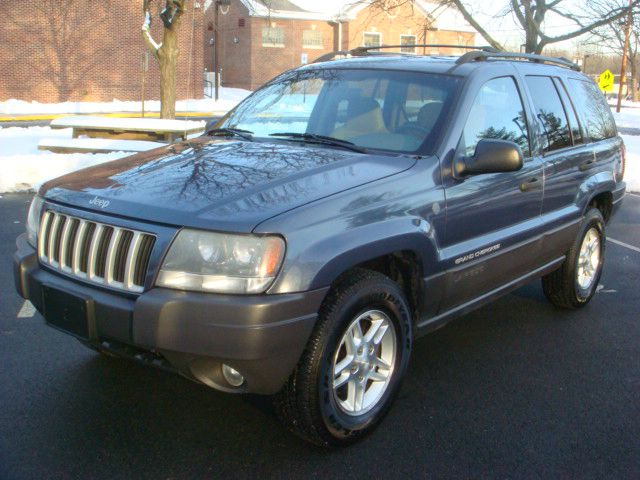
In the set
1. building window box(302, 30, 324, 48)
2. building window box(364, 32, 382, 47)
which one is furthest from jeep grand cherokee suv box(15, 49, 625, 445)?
building window box(364, 32, 382, 47)

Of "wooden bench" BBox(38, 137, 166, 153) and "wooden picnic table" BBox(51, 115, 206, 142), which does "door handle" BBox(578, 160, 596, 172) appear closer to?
"wooden bench" BBox(38, 137, 166, 153)

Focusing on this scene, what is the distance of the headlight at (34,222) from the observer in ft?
11.5

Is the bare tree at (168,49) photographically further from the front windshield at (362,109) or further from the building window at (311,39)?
the building window at (311,39)

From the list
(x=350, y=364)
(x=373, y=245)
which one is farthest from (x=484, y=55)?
(x=350, y=364)

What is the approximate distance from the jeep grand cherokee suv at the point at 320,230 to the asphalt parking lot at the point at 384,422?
27cm

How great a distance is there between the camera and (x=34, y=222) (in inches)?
140

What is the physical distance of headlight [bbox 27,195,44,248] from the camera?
3.52m

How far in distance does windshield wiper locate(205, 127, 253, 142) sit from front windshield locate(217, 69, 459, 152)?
1.7 inches

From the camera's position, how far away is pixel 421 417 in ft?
12.0

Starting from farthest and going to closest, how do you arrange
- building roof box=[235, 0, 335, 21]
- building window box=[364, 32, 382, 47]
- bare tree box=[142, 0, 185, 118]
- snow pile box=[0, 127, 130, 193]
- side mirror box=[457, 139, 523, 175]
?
building window box=[364, 32, 382, 47] → building roof box=[235, 0, 335, 21] → bare tree box=[142, 0, 185, 118] → snow pile box=[0, 127, 130, 193] → side mirror box=[457, 139, 523, 175]

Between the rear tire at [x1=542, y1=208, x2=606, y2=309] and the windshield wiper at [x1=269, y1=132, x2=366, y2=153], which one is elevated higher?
the windshield wiper at [x1=269, y1=132, x2=366, y2=153]

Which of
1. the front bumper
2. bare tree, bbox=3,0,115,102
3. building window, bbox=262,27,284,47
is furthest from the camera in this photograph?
building window, bbox=262,27,284,47

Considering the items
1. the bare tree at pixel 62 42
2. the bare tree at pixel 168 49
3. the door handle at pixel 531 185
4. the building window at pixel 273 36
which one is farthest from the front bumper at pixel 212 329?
the building window at pixel 273 36

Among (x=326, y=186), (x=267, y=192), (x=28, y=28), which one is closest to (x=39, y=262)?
(x=267, y=192)
